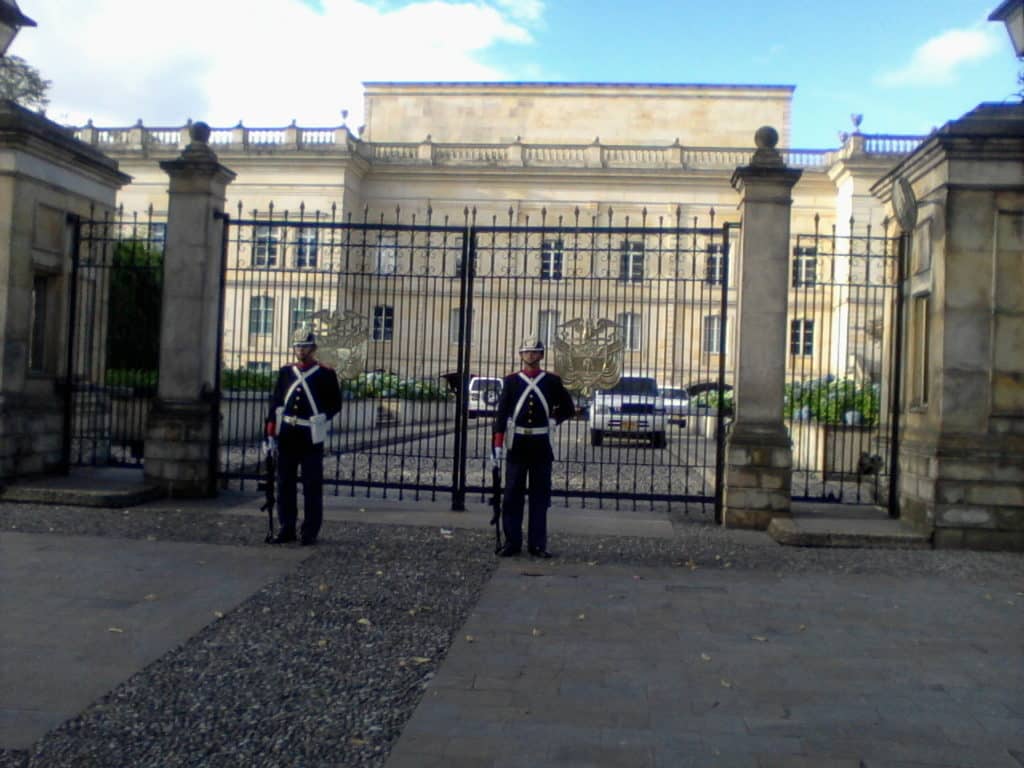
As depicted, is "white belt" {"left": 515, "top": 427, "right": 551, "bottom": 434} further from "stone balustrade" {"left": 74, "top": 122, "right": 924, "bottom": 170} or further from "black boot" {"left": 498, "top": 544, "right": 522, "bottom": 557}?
"stone balustrade" {"left": 74, "top": 122, "right": 924, "bottom": 170}

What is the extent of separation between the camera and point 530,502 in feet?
27.9

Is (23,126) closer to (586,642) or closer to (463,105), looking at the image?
(586,642)

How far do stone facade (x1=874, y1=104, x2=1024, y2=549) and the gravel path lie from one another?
18.6 inches

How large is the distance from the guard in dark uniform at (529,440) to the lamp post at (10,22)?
19.6 ft

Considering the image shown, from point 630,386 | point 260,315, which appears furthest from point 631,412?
point 260,315

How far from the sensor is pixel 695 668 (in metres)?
5.39

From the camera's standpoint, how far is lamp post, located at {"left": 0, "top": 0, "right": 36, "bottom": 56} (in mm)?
9406

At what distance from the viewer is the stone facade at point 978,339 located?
8.92 m

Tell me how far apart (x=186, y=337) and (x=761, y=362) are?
5.98 m

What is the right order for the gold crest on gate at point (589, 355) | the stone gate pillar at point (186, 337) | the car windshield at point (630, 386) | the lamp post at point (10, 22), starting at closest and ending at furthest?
the lamp post at point (10, 22) → the gold crest on gate at point (589, 355) → the stone gate pillar at point (186, 337) → the car windshield at point (630, 386)

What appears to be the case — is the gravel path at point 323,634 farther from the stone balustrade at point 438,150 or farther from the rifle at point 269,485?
the stone balustrade at point 438,150

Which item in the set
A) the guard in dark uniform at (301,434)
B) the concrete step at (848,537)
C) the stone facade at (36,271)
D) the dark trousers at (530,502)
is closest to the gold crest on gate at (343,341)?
the guard in dark uniform at (301,434)

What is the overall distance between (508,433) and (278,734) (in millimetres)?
4375

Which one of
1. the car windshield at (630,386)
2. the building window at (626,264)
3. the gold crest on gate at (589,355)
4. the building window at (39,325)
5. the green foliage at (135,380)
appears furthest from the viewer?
the green foliage at (135,380)
